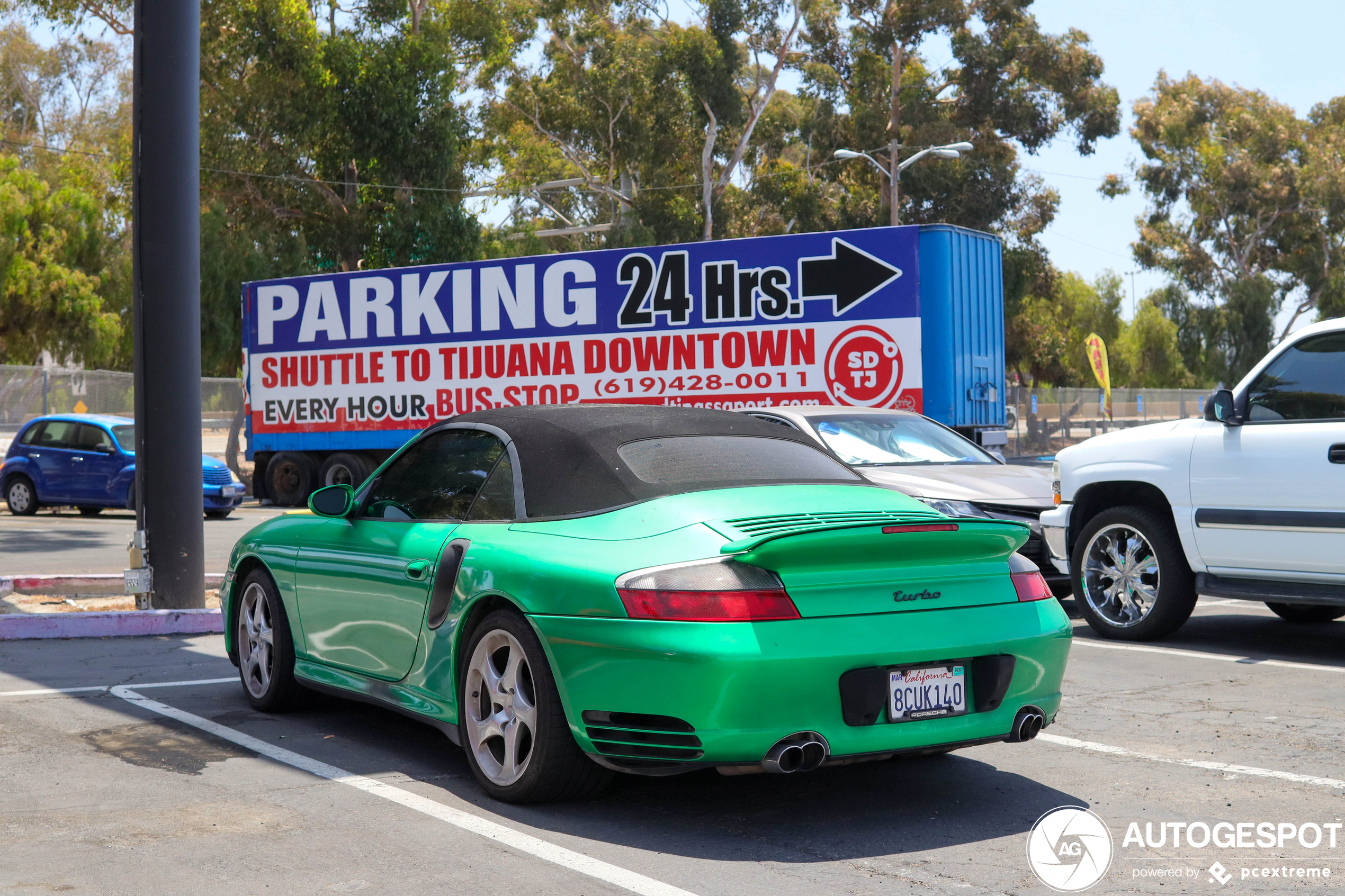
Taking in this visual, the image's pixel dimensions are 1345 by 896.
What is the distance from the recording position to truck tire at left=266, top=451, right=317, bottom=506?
2109cm

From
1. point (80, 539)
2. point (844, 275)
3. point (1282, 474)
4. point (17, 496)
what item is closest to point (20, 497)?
point (17, 496)

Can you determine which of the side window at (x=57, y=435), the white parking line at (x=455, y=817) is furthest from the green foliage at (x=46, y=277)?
the white parking line at (x=455, y=817)

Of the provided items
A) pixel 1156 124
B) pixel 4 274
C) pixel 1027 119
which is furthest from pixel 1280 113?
pixel 4 274

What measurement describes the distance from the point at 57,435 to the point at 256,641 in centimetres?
1543

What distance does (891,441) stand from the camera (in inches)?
424

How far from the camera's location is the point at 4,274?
3469 cm

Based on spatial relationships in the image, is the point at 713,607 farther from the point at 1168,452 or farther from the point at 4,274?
the point at 4,274

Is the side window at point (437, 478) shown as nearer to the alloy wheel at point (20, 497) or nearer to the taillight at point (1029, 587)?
the taillight at point (1029, 587)

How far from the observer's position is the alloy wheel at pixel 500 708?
4617 millimetres

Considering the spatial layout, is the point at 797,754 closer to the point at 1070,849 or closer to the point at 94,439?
the point at 1070,849

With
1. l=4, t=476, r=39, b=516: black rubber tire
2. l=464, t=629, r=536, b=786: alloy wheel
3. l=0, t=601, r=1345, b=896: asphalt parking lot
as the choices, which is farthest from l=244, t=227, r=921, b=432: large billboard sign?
l=464, t=629, r=536, b=786: alloy wheel

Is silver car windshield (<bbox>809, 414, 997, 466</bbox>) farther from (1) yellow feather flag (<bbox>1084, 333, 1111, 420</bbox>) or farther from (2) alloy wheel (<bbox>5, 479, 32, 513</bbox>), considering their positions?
(1) yellow feather flag (<bbox>1084, 333, 1111, 420</bbox>)

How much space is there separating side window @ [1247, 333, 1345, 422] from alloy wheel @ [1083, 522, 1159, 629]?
1.11 m

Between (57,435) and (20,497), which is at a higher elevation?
(57,435)
